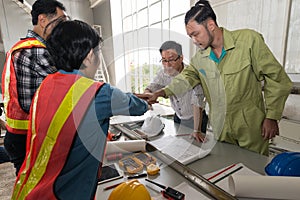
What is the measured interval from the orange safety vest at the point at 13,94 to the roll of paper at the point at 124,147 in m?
0.52

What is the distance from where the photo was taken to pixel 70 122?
0.60m

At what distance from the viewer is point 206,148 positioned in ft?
3.63

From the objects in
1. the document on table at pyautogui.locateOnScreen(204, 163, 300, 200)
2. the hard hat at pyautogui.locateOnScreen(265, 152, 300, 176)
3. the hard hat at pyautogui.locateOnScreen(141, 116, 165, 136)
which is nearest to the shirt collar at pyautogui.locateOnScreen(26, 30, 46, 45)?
the hard hat at pyautogui.locateOnScreen(141, 116, 165, 136)

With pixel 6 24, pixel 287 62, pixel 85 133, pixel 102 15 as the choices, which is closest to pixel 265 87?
pixel 287 62

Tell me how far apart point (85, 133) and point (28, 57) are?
74 centimetres

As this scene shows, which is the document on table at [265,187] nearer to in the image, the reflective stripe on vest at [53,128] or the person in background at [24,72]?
the reflective stripe on vest at [53,128]

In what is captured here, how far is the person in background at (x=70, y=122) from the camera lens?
2.00ft

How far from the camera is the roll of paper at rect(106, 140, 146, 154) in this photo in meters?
1.05

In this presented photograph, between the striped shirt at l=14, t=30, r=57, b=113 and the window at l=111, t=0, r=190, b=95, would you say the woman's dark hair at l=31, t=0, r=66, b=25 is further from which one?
the window at l=111, t=0, r=190, b=95

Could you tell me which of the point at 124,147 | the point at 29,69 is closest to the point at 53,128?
the point at 124,147

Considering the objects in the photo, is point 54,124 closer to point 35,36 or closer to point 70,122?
point 70,122

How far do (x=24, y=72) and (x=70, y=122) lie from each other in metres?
0.71

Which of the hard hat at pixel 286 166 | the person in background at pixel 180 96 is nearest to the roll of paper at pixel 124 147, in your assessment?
the person in background at pixel 180 96

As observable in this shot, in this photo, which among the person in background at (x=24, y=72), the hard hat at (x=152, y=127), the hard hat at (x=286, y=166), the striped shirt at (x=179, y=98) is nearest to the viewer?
the hard hat at (x=286, y=166)
